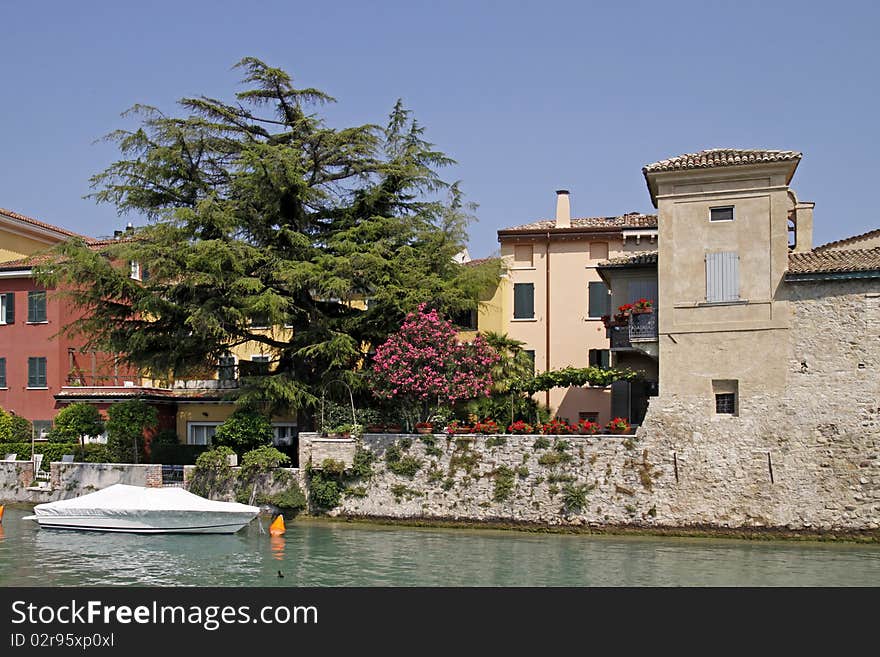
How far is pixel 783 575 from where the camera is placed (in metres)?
23.7

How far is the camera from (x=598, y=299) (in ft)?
131

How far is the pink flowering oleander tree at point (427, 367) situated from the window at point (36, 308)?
60.1 feet

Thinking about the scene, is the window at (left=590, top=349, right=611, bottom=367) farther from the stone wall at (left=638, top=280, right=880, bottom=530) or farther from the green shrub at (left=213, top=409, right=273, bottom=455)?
the green shrub at (left=213, top=409, right=273, bottom=455)

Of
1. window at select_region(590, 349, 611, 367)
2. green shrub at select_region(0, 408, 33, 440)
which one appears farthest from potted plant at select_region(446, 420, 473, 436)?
green shrub at select_region(0, 408, 33, 440)

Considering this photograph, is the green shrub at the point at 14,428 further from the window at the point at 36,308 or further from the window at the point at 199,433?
the window at the point at 199,433

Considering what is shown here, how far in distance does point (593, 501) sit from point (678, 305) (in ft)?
21.2

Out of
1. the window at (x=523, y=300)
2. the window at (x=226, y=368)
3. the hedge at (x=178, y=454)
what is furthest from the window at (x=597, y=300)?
the hedge at (x=178, y=454)

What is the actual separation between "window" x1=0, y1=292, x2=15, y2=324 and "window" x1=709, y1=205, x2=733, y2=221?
30.8 meters

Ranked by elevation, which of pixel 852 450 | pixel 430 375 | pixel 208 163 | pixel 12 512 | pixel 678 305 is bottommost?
pixel 12 512

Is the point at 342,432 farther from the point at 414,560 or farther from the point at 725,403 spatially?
the point at 725,403

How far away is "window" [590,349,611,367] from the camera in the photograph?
39.5 meters

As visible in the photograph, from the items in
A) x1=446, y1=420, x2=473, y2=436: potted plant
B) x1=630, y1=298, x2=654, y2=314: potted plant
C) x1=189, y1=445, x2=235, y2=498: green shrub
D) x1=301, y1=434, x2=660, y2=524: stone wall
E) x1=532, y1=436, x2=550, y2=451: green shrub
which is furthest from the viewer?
x1=189, y1=445, x2=235, y2=498: green shrub

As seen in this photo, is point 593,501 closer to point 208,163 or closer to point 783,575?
point 783,575
